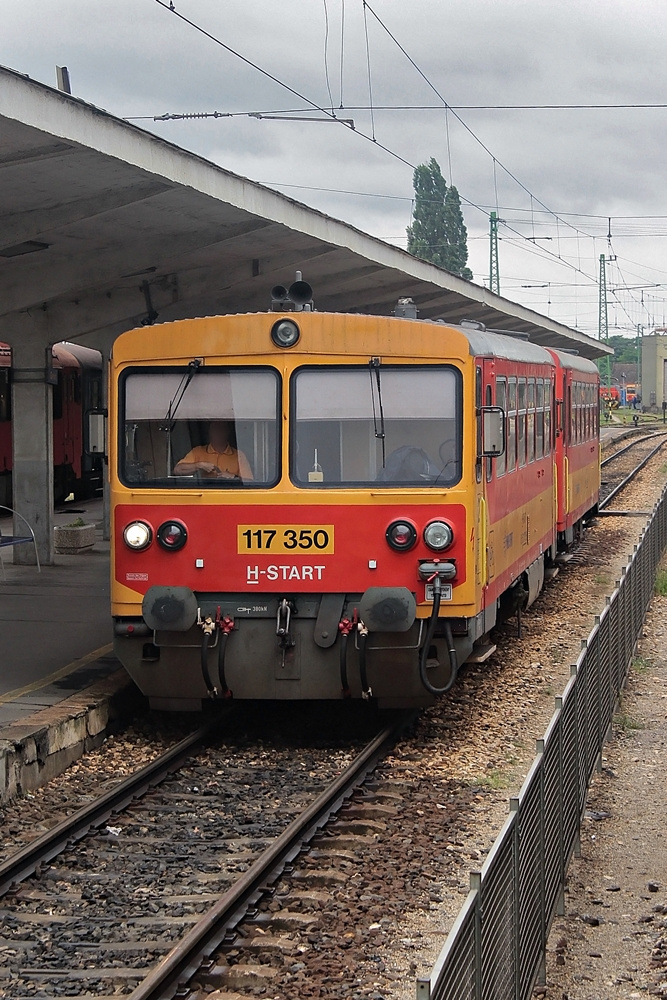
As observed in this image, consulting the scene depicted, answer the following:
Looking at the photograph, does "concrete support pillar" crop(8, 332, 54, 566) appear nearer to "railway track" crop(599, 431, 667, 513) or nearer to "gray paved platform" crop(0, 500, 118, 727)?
"gray paved platform" crop(0, 500, 118, 727)

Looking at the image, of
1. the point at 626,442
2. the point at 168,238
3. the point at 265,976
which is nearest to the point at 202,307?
the point at 168,238

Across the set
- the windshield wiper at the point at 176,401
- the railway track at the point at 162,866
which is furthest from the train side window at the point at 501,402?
the windshield wiper at the point at 176,401

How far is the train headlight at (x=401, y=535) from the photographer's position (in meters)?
8.87

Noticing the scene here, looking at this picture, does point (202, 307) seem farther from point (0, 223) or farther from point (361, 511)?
point (361, 511)

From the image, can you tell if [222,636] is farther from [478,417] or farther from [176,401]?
[478,417]

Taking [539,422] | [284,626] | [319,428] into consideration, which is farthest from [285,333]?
[539,422]

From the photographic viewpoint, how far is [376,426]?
9.05 meters

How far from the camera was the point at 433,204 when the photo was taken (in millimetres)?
81562

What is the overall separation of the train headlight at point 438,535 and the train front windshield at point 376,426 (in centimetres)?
29

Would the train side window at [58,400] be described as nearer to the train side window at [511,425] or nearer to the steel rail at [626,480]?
the steel rail at [626,480]

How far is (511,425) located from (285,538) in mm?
3057

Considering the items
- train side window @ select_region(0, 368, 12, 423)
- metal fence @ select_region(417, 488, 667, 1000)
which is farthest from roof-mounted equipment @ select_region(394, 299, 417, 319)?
train side window @ select_region(0, 368, 12, 423)

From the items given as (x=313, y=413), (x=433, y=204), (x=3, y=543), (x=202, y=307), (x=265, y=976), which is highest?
(x=433, y=204)

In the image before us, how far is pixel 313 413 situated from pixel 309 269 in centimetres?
883
